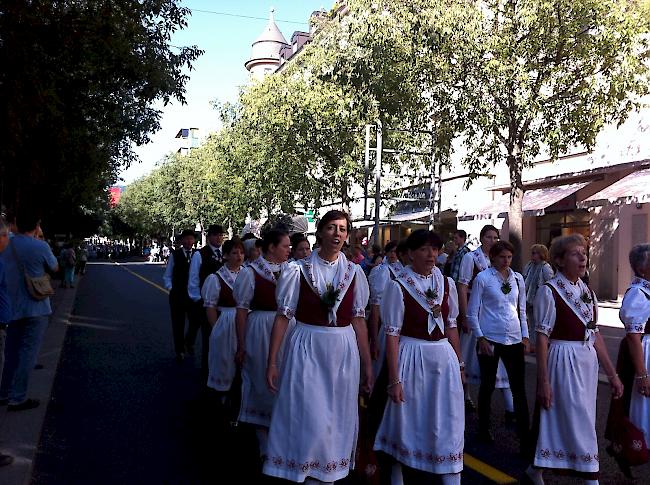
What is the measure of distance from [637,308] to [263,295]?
2.82 meters

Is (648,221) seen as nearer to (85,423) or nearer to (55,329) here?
(55,329)

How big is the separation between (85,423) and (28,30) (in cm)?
483

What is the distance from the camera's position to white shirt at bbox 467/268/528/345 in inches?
239

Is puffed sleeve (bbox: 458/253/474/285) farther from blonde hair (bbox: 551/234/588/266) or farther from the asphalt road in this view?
blonde hair (bbox: 551/234/588/266)

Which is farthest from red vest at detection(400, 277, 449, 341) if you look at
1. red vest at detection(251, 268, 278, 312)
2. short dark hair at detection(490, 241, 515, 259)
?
short dark hair at detection(490, 241, 515, 259)

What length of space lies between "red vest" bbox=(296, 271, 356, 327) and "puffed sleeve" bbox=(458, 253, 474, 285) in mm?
2734

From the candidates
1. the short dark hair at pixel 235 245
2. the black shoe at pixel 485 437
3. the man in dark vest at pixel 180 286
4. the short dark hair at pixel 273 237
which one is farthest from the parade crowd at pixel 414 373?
the man in dark vest at pixel 180 286

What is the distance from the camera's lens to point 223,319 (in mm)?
6777

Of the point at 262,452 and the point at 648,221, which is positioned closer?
the point at 262,452

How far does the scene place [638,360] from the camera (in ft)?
15.8

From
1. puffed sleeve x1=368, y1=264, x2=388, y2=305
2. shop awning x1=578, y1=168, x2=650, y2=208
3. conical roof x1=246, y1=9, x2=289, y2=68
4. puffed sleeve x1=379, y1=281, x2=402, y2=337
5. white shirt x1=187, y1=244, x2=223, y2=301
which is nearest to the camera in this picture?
puffed sleeve x1=379, y1=281, x2=402, y2=337

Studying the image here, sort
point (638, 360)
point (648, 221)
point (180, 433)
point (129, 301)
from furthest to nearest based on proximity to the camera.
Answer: point (129, 301)
point (648, 221)
point (180, 433)
point (638, 360)

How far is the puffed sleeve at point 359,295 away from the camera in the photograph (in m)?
4.36

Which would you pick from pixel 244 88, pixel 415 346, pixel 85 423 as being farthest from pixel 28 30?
pixel 244 88
